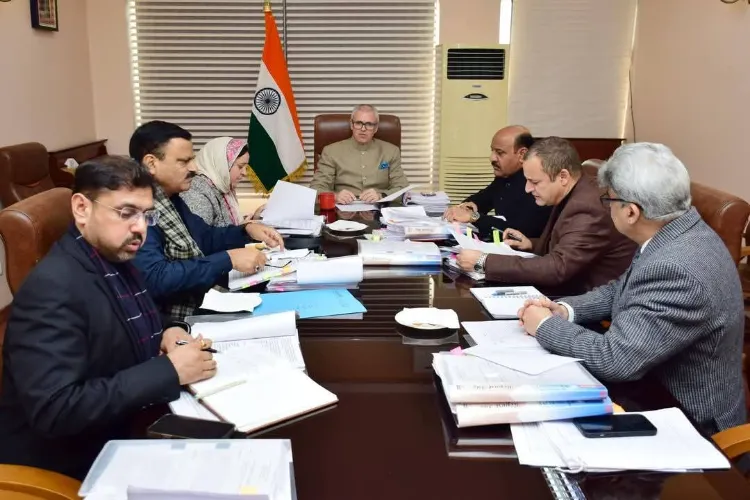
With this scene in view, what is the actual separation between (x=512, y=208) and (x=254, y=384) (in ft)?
7.04

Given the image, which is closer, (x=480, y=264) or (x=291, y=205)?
(x=480, y=264)

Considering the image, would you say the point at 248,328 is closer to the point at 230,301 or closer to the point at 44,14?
the point at 230,301

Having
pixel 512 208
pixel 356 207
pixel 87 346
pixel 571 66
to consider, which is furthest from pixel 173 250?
pixel 571 66

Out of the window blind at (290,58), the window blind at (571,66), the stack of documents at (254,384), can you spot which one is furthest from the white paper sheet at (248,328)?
the window blind at (571,66)

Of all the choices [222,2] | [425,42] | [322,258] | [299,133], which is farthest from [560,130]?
[322,258]

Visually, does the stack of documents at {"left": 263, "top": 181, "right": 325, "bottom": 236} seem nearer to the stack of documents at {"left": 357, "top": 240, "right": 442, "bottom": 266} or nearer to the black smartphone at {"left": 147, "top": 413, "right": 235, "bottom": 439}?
the stack of documents at {"left": 357, "top": 240, "right": 442, "bottom": 266}

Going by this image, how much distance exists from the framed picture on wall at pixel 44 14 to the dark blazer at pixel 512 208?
2706 mm

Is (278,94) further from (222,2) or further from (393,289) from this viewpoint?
(393,289)

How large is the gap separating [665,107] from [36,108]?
383cm

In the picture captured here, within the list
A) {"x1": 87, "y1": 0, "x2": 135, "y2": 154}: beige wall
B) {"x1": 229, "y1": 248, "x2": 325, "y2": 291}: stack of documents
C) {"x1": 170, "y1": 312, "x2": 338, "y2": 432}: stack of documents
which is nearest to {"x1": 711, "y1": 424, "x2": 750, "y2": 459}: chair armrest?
{"x1": 170, "y1": 312, "x2": 338, "y2": 432}: stack of documents

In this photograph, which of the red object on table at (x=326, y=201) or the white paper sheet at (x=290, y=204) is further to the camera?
the red object on table at (x=326, y=201)

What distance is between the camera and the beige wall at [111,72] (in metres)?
4.58

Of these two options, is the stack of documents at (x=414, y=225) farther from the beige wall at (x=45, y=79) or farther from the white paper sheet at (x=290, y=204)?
the beige wall at (x=45, y=79)

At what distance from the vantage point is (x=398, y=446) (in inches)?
39.9
